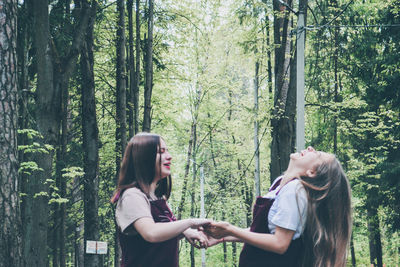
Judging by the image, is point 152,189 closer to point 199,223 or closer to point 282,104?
point 199,223

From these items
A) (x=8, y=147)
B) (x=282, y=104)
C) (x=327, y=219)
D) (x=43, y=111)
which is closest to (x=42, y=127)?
(x=43, y=111)

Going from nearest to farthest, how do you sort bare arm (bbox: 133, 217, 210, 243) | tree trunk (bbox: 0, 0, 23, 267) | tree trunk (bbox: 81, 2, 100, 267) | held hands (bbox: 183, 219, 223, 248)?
1. bare arm (bbox: 133, 217, 210, 243)
2. held hands (bbox: 183, 219, 223, 248)
3. tree trunk (bbox: 0, 0, 23, 267)
4. tree trunk (bbox: 81, 2, 100, 267)

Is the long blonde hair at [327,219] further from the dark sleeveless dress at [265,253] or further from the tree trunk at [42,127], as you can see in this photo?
the tree trunk at [42,127]

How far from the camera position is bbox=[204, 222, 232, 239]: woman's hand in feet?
8.67

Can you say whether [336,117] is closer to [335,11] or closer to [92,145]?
[335,11]

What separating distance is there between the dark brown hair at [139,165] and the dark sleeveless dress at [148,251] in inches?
6.5

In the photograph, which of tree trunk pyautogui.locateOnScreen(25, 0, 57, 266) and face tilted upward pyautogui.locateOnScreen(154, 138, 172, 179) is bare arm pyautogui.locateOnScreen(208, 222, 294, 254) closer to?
face tilted upward pyautogui.locateOnScreen(154, 138, 172, 179)

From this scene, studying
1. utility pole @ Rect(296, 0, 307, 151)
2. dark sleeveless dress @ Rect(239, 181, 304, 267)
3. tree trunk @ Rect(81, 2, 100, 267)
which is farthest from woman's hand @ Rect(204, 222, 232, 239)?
tree trunk @ Rect(81, 2, 100, 267)

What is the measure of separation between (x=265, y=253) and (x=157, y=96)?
17287mm

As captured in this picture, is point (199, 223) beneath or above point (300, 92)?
beneath

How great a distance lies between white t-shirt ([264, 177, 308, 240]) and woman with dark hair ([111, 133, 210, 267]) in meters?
0.48

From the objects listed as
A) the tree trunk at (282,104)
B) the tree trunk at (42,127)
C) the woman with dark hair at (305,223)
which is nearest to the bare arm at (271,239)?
the woman with dark hair at (305,223)

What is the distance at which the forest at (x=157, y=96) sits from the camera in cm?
779

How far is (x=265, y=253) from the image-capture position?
8.27ft
